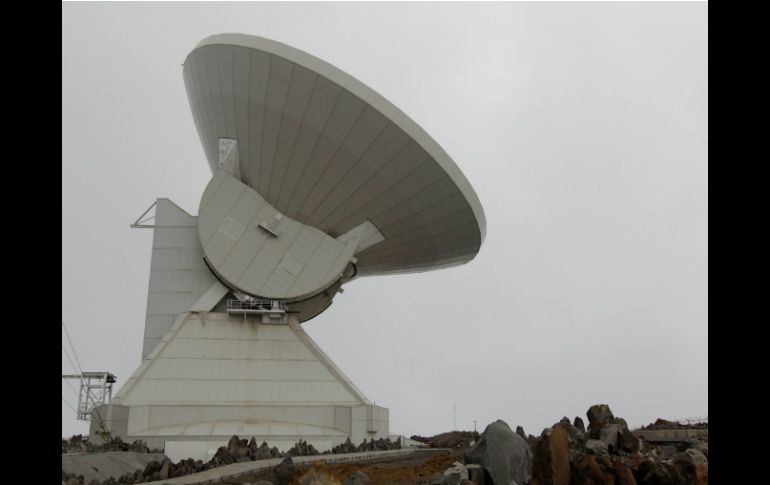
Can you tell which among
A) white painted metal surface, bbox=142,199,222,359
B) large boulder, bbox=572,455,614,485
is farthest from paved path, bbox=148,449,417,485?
white painted metal surface, bbox=142,199,222,359

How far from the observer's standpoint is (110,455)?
13188 millimetres

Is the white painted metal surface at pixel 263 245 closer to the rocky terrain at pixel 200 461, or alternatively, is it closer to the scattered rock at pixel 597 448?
the rocky terrain at pixel 200 461

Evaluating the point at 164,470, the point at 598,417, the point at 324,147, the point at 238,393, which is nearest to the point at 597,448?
the point at 598,417

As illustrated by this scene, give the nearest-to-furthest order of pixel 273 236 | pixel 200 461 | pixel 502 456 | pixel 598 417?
pixel 502 456
pixel 200 461
pixel 598 417
pixel 273 236

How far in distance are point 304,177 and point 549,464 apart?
1548 centimetres

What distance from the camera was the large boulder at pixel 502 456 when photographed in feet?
27.8

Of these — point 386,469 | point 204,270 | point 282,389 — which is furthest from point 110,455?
point 204,270

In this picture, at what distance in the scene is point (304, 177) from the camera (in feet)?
73.1

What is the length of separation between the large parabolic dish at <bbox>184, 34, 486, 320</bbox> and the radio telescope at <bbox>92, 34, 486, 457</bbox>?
48 millimetres

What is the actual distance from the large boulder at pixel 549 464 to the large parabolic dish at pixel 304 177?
12620 mm

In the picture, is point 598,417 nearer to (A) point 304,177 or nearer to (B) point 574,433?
(B) point 574,433

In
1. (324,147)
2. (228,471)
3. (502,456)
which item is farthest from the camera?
(324,147)
